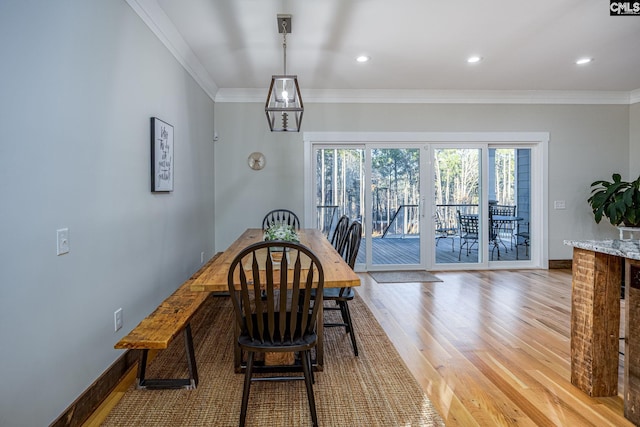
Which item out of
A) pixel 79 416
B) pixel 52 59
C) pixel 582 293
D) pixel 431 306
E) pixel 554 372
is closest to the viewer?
pixel 52 59

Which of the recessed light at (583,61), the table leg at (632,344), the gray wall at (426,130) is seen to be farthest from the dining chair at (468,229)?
the table leg at (632,344)

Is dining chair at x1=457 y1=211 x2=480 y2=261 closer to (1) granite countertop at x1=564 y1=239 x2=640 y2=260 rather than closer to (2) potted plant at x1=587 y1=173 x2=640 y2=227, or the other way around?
(2) potted plant at x1=587 y1=173 x2=640 y2=227

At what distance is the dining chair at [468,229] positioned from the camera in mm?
5719

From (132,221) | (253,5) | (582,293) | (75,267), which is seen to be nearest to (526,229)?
(582,293)

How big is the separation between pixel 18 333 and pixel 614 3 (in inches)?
172

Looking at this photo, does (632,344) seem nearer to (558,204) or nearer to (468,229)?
(468,229)

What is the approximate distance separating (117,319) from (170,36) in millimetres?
2436

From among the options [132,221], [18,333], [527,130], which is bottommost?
[18,333]

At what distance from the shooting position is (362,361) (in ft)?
8.33

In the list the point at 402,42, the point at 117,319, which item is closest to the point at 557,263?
the point at 402,42

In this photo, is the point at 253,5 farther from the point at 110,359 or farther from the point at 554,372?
the point at 554,372

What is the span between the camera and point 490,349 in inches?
109

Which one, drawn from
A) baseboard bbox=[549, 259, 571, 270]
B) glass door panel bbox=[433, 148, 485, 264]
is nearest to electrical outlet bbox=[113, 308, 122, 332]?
glass door panel bbox=[433, 148, 485, 264]

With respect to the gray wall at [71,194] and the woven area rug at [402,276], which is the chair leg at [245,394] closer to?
the gray wall at [71,194]
